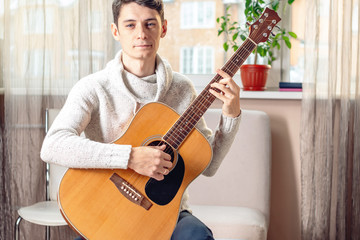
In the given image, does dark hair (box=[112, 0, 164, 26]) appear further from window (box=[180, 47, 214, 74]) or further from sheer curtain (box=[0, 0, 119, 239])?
window (box=[180, 47, 214, 74])

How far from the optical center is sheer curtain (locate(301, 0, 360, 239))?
2266mm

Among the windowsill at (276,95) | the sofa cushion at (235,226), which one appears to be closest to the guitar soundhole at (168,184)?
the sofa cushion at (235,226)

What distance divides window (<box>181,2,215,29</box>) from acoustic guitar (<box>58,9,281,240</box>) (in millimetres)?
1337

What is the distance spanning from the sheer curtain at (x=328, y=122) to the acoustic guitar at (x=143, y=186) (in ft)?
3.54

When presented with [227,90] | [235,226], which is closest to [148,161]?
[227,90]

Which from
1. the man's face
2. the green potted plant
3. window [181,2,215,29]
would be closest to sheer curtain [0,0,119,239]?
window [181,2,215,29]

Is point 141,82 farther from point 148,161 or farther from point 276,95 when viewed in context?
point 276,95

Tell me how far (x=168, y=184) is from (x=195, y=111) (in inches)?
9.2

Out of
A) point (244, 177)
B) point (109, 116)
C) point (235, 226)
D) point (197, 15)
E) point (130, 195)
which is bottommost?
point (235, 226)

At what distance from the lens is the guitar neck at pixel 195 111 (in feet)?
4.24

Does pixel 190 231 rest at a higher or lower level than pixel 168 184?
lower

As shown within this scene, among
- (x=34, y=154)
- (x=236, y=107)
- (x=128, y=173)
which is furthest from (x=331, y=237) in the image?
(x=34, y=154)

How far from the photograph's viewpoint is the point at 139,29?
1320mm

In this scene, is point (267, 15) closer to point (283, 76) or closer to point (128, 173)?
point (128, 173)
